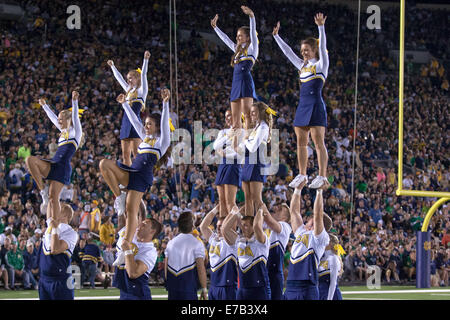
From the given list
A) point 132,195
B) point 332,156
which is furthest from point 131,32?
point 132,195

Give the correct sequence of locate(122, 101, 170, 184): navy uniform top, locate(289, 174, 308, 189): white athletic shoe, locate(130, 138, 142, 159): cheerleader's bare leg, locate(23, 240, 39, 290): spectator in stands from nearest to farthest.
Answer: locate(122, 101, 170, 184): navy uniform top < locate(289, 174, 308, 189): white athletic shoe < locate(130, 138, 142, 159): cheerleader's bare leg < locate(23, 240, 39, 290): spectator in stands

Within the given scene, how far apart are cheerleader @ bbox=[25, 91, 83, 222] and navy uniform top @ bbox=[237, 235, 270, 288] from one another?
2.18 metres

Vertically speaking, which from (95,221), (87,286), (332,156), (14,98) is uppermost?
(14,98)

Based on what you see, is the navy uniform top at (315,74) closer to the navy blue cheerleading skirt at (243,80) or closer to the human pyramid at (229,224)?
the human pyramid at (229,224)

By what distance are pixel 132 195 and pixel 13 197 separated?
20.5 feet

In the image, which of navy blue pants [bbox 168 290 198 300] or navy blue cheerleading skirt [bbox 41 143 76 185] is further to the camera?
navy blue cheerleading skirt [bbox 41 143 76 185]

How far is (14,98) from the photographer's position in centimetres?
1616

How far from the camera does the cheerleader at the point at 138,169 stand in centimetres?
848

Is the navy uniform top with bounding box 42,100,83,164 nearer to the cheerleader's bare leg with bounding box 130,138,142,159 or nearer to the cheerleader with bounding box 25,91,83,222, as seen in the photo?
the cheerleader with bounding box 25,91,83,222

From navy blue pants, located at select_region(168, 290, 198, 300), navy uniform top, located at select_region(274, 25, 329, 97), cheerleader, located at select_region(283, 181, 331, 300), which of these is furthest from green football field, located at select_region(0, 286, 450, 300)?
navy uniform top, located at select_region(274, 25, 329, 97)

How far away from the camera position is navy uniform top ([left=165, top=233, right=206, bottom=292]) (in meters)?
7.91

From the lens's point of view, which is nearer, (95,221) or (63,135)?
(63,135)

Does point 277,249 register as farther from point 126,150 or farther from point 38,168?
point 38,168
